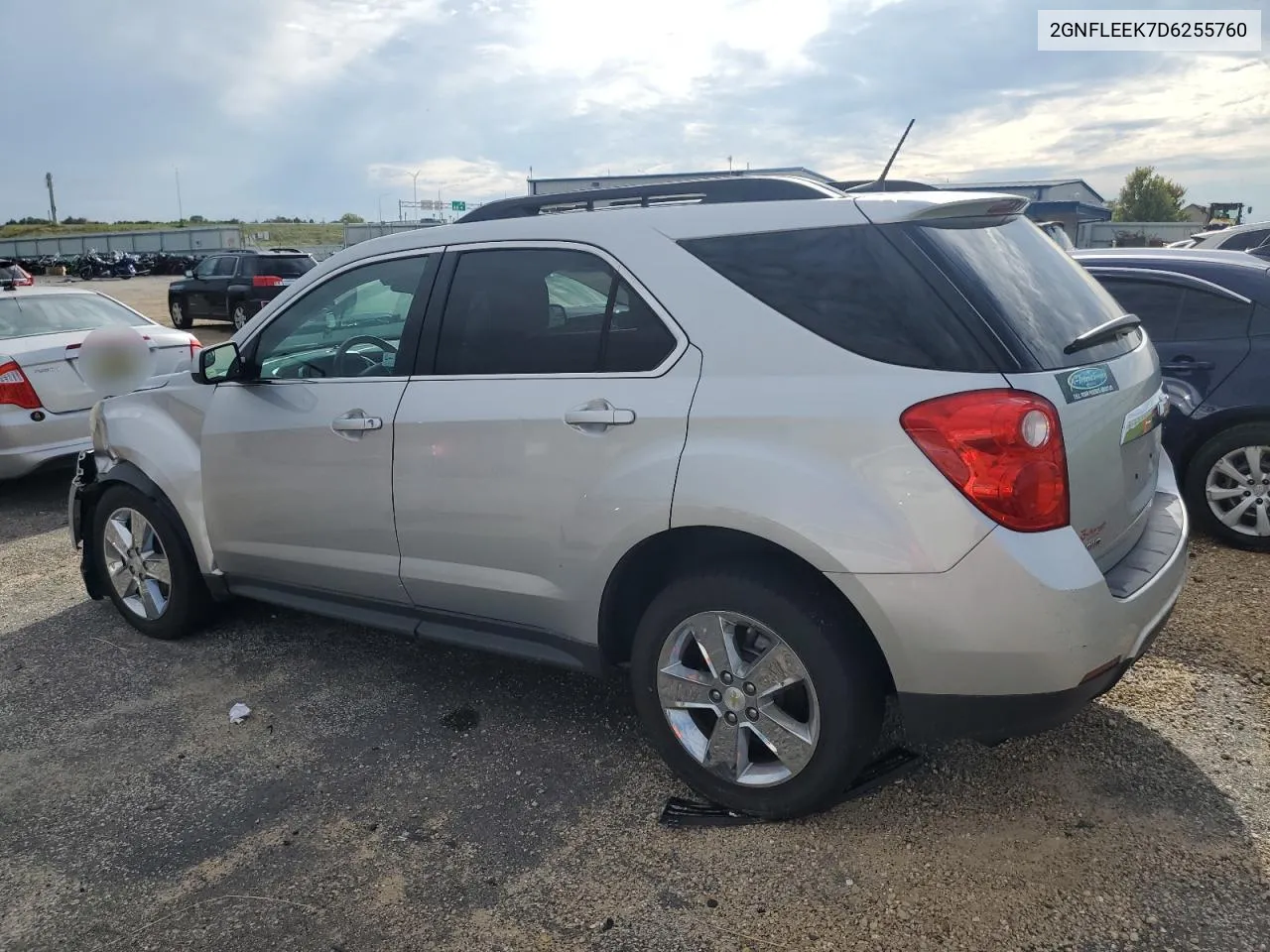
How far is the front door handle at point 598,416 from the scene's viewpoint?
285 cm

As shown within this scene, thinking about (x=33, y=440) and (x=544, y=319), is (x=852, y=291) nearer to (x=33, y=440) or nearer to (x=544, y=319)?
(x=544, y=319)

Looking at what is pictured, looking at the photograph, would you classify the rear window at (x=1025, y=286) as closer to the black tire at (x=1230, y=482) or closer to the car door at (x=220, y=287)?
the black tire at (x=1230, y=482)

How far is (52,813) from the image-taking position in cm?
313

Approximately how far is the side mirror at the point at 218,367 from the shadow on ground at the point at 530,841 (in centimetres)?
132

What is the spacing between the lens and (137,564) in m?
Result: 4.51

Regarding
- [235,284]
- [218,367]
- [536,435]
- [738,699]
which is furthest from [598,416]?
[235,284]

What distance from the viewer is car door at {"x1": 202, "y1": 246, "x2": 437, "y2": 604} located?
3521mm

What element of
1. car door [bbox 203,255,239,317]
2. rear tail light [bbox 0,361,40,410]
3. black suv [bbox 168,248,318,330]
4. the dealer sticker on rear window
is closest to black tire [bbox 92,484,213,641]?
rear tail light [bbox 0,361,40,410]

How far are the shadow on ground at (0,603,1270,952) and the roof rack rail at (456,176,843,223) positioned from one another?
6.05 ft

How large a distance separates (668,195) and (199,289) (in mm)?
18867

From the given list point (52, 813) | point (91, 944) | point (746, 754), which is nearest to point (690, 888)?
point (746, 754)

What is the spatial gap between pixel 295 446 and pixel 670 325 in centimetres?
169

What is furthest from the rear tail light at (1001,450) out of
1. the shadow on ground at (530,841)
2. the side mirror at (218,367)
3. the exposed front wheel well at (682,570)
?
the side mirror at (218,367)

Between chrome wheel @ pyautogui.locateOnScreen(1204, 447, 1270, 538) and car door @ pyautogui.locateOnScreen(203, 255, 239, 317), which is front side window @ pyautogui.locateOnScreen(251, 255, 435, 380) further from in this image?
car door @ pyautogui.locateOnScreen(203, 255, 239, 317)
